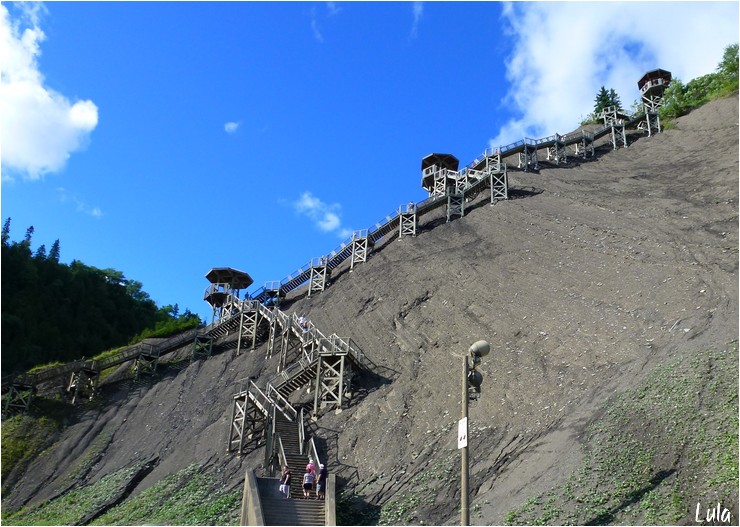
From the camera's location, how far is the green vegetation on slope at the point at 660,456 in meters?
17.7

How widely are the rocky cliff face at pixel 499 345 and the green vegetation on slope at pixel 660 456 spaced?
23 cm

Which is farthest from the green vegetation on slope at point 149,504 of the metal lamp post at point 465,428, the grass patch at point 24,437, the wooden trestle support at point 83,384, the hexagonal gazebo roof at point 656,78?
the hexagonal gazebo roof at point 656,78

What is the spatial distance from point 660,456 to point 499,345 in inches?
469

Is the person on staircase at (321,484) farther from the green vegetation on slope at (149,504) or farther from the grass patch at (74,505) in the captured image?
the grass patch at (74,505)

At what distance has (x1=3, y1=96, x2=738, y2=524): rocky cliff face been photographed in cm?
2400

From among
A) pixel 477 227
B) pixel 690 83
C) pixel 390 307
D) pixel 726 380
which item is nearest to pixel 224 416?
pixel 390 307

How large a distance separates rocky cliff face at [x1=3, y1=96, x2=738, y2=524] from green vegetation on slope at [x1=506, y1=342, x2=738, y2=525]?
23 cm

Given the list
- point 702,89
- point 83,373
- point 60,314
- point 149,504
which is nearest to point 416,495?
point 149,504

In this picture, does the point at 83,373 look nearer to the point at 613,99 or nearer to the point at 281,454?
the point at 281,454

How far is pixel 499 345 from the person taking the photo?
3131 cm

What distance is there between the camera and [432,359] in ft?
106

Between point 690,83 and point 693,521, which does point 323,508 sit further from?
point 690,83

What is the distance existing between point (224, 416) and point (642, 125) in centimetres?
4192

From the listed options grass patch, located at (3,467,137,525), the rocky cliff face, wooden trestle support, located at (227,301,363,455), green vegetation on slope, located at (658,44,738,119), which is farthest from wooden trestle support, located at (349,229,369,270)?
green vegetation on slope, located at (658,44,738,119)
